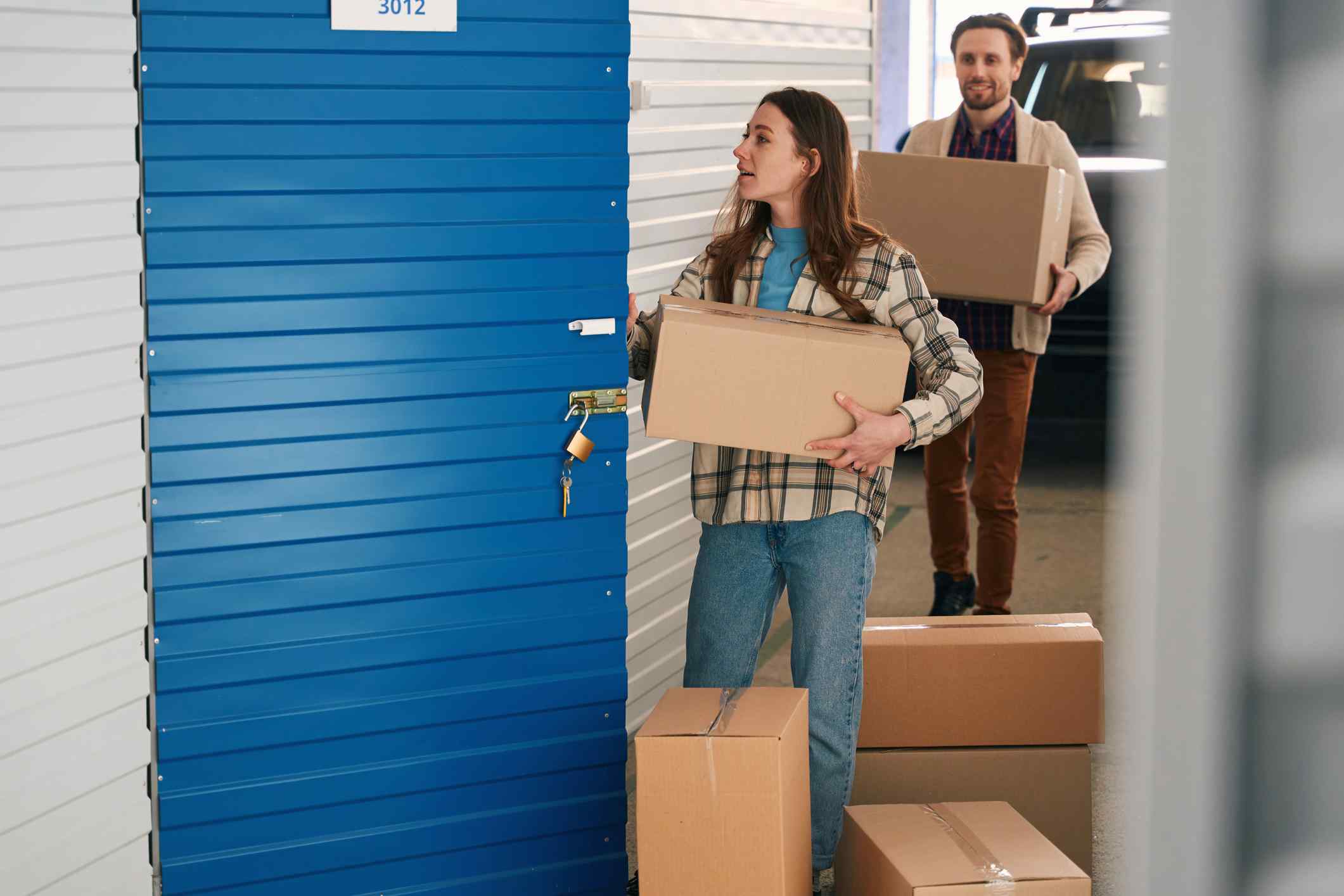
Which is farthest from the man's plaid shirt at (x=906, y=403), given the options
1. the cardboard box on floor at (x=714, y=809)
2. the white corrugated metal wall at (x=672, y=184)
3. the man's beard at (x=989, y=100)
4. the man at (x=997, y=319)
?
the man's beard at (x=989, y=100)

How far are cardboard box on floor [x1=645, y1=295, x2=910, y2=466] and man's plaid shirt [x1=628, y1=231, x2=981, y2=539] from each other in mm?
112

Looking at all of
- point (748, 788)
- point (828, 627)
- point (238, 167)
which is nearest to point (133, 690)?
point (238, 167)

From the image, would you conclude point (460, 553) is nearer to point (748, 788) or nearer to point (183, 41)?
point (748, 788)

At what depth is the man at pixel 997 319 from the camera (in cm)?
436

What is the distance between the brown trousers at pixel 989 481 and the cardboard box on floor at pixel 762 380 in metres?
2.01

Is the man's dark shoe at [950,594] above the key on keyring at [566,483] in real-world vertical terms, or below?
below

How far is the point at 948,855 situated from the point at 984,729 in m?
0.65

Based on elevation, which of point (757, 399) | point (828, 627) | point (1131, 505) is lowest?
point (828, 627)

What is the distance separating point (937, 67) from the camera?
12.0 m

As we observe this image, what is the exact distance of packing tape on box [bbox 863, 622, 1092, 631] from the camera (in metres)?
3.21

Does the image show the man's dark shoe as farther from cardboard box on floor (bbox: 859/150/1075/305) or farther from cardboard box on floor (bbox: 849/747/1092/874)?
cardboard box on floor (bbox: 849/747/1092/874)

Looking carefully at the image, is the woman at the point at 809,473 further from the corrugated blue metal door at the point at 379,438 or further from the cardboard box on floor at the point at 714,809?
the cardboard box on floor at the point at 714,809

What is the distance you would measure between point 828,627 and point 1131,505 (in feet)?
7.28

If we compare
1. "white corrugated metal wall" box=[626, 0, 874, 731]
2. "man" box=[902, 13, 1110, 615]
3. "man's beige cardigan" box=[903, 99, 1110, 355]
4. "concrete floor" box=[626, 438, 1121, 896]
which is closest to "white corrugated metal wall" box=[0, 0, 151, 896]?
"concrete floor" box=[626, 438, 1121, 896]
